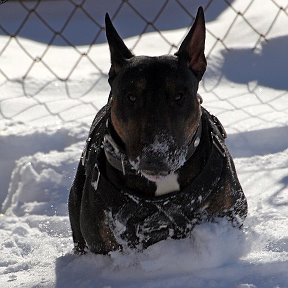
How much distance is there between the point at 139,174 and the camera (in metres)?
2.64

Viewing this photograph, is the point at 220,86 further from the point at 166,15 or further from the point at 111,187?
the point at 111,187

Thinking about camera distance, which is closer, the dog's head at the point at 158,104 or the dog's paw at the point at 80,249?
the dog's head at the point at 158,104

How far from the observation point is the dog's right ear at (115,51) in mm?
2729

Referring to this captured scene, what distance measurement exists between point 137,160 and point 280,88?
2.22m

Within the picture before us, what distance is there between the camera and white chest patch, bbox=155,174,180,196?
2637 millimetres

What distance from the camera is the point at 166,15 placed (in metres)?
5.56

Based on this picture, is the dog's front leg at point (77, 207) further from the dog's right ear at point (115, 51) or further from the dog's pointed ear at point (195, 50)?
the dog's pointed ear at point (195, 50)

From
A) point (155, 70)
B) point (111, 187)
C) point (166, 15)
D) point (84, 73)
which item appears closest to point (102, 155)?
point (111, 187)

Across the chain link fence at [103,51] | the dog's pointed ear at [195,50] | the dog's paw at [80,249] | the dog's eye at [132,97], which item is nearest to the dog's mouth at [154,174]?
the dog's eye at [132,97]

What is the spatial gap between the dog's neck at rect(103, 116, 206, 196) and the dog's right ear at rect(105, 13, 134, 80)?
18 cm

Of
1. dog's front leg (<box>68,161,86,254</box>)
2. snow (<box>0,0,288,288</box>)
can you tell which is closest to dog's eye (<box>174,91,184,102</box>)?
snow (<box>0,0,288,288</box>)

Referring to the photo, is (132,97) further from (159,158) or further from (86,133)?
(86,133)

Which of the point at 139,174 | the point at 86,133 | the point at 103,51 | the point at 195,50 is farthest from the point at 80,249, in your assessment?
the point at 103,51

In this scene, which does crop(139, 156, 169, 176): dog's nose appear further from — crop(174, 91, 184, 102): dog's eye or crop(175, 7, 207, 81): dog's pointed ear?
crop(175, 7, 207, 81): dog's pointed ear
